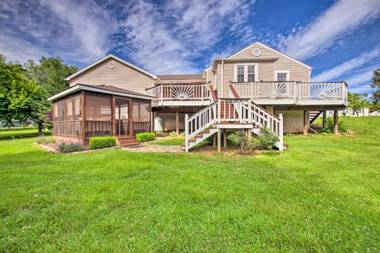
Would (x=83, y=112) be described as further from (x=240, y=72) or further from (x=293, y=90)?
(x=293, y=90)

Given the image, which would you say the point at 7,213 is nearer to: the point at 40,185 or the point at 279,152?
the point at 40,185

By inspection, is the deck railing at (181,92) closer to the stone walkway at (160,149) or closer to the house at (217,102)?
the house at (217,102)

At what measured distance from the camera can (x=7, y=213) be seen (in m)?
2.98

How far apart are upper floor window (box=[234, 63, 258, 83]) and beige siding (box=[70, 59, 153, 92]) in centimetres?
826

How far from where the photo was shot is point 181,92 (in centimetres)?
1309

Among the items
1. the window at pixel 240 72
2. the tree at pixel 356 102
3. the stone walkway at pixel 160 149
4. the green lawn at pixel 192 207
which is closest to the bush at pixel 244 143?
the green lawn at pixel 192 207

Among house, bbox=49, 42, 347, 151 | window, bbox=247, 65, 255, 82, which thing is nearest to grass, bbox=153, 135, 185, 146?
house, bbox=49, 42, 347, 151

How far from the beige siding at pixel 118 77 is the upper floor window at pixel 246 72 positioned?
8.26 m

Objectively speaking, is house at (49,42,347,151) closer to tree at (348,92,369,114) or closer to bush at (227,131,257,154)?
bush at (227,131,257,154)

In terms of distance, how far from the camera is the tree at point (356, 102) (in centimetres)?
2808

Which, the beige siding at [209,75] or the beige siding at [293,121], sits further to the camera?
the beige siding at [209,75]

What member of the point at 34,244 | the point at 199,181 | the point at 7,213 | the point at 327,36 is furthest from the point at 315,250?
the point at 327,36

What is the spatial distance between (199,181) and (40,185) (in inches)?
147

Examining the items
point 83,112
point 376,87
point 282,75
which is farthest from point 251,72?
point 376,87
